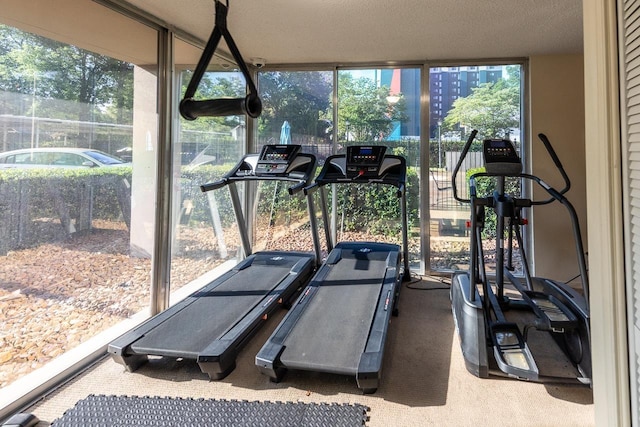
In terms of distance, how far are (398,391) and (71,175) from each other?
250 centimetres

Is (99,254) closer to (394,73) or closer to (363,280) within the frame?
(363,280)

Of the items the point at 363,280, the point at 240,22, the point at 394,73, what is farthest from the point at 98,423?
the point at 394,73

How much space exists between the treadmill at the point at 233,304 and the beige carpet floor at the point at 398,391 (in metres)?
0.12

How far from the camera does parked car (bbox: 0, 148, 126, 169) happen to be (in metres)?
1.99

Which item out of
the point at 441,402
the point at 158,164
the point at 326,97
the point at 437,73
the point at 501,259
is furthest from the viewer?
the point at 326,97

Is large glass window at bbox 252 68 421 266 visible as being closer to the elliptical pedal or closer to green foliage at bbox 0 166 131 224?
the elliptical pedal

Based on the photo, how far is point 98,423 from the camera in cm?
179

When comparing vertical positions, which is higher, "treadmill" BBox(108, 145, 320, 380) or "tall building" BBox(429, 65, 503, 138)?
"tall building" BBox(429, 65, 503, 138)

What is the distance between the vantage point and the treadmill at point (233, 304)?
2240 mm

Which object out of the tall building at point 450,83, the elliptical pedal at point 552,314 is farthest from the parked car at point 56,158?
the tall building at point 450,83

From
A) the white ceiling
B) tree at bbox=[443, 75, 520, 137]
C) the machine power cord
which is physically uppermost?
the white ceiling

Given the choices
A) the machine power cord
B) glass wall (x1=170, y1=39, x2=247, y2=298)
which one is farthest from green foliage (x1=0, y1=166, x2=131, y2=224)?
the machine power cord

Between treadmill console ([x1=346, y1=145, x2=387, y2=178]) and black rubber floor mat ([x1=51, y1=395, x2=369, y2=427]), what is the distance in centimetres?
224

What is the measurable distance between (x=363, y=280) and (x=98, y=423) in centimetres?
222
